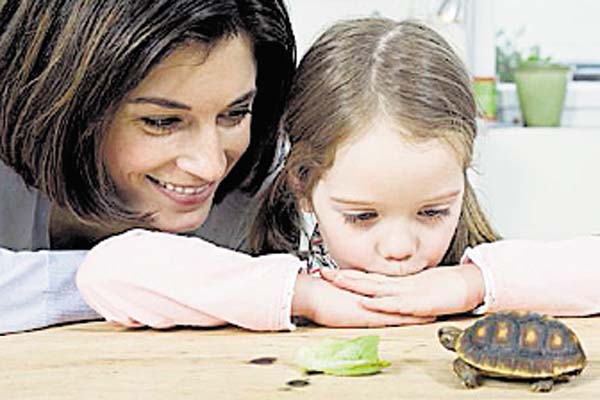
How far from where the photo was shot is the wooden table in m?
0.95

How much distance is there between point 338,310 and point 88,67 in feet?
1.57

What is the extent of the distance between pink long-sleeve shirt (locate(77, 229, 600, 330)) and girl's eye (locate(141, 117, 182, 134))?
23 cm

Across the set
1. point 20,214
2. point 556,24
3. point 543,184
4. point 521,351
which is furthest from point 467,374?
point 556,24

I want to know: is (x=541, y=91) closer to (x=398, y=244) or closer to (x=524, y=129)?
(x=524, y=129)

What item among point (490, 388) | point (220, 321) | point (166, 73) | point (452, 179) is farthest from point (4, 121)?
point (490, 388)

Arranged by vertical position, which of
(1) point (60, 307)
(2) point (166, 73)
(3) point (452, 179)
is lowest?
(1) point (60, 307)

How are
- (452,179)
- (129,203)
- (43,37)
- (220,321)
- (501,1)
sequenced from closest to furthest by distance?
1. (220,321)
2. (452,179)
3. (43,37)
4. (129,203)
5. (501,1)

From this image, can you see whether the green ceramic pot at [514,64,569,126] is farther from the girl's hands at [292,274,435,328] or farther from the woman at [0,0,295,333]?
the girl's hands at [292,274,435,328]

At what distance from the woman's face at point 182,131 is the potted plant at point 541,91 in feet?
5.57

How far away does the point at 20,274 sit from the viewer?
131 centimetres

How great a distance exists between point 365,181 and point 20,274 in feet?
1.48

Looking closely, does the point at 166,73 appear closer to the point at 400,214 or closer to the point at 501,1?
the point at 400,214

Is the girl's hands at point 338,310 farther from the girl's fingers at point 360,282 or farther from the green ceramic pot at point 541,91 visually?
the green ceramic pot at point 541,91

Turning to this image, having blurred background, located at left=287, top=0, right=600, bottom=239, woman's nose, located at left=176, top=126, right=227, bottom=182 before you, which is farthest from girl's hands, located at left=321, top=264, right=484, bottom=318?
blurred background, located at left=287, top=0, right=600, bottom=239
